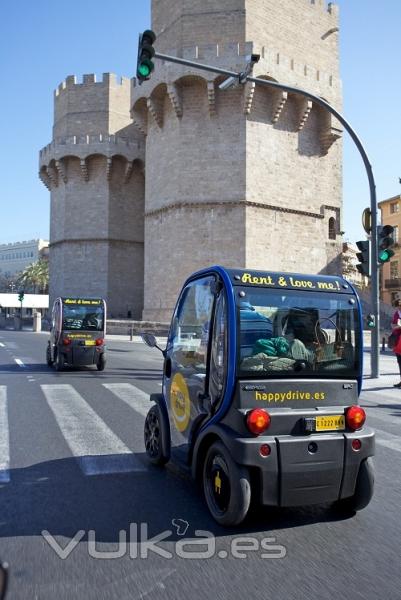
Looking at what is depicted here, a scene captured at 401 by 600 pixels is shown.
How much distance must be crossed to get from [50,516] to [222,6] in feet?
97.5

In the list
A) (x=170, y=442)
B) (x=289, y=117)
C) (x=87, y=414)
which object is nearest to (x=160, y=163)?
(x=289, y=117)

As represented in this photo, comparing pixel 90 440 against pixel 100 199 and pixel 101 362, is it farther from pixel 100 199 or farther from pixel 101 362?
pixel 100 199

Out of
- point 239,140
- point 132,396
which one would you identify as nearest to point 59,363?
point 132,396

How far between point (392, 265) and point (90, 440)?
48.0 meters

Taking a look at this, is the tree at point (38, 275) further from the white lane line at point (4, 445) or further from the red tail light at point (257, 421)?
the red tail light at point (257, 421)

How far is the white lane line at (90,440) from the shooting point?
4.64 m

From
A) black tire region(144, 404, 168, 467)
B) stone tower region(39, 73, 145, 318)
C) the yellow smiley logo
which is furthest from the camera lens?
stone tower region(39, 73, 145, 318)

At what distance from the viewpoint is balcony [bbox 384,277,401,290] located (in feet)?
155

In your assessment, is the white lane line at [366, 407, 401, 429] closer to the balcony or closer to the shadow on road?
the shadow on road

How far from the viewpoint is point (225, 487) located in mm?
3301

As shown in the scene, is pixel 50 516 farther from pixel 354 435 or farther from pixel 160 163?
pixel 160 163

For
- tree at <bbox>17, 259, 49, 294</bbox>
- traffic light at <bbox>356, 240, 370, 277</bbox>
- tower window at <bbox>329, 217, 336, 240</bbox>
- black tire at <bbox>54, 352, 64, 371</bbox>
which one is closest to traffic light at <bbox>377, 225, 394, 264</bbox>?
traffic light at <bbox>356, 240, 370, 277</bbox>

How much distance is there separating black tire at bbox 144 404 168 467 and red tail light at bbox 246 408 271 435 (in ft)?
4.68

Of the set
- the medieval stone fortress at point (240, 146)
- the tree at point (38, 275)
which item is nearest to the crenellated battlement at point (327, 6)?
the medieval stone fortress at point (240, 146)
